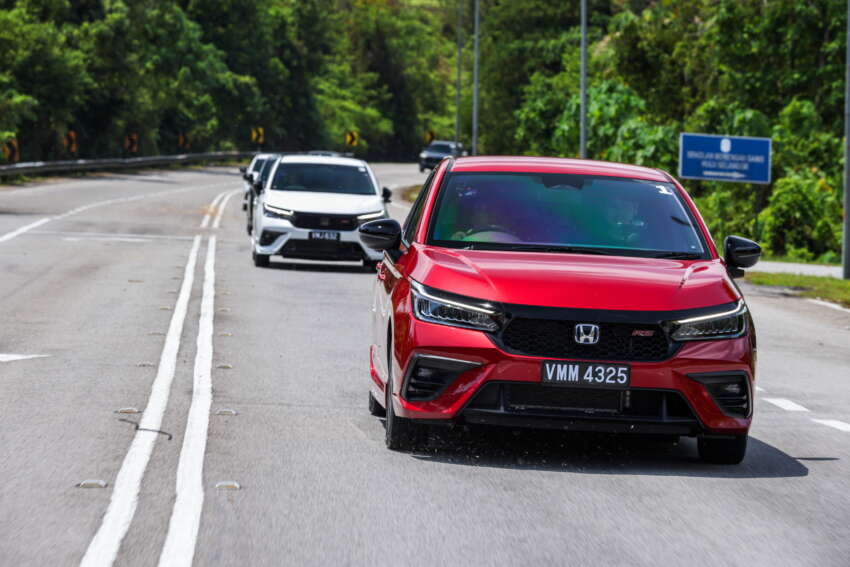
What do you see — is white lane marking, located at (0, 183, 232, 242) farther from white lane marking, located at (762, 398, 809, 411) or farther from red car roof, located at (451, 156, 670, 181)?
red car roof, located at (451, 156, 670, 181)

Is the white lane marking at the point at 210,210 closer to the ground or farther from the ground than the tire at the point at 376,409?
closer to the ground

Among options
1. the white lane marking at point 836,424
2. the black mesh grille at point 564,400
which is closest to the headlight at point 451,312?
the black mesh grille at point 564,400

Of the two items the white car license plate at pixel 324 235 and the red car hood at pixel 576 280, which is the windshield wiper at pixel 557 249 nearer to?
the red car hood at pixel 576 280

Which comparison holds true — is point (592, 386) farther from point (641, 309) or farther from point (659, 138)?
point (659, 138)

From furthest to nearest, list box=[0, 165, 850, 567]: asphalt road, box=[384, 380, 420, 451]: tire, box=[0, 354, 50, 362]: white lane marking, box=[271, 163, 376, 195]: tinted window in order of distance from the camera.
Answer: box=[271, 163, 376, 195]: tinted window → box=[0, 354, 50, 362]: white lane marking → box=[384, 380, 420, 451]: tire → box=[0, 165, 850, 567]: asphalt road

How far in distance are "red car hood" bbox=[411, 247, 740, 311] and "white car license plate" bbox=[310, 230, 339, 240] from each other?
1383cm

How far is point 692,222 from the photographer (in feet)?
28.6

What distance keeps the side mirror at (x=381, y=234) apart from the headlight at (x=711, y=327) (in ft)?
6.27

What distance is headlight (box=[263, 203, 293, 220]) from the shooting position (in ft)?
72.3

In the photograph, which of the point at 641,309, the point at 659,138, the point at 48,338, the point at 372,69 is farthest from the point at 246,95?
the point at 641,309

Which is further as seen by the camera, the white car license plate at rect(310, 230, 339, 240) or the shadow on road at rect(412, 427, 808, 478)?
the white car license plate at rect(310, 230, 339, 240)

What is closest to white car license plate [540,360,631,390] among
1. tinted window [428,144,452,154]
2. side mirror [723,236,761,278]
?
side mirror [723,236,761,278]

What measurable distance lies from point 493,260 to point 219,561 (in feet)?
9.54

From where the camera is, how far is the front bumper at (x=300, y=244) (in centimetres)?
2184
